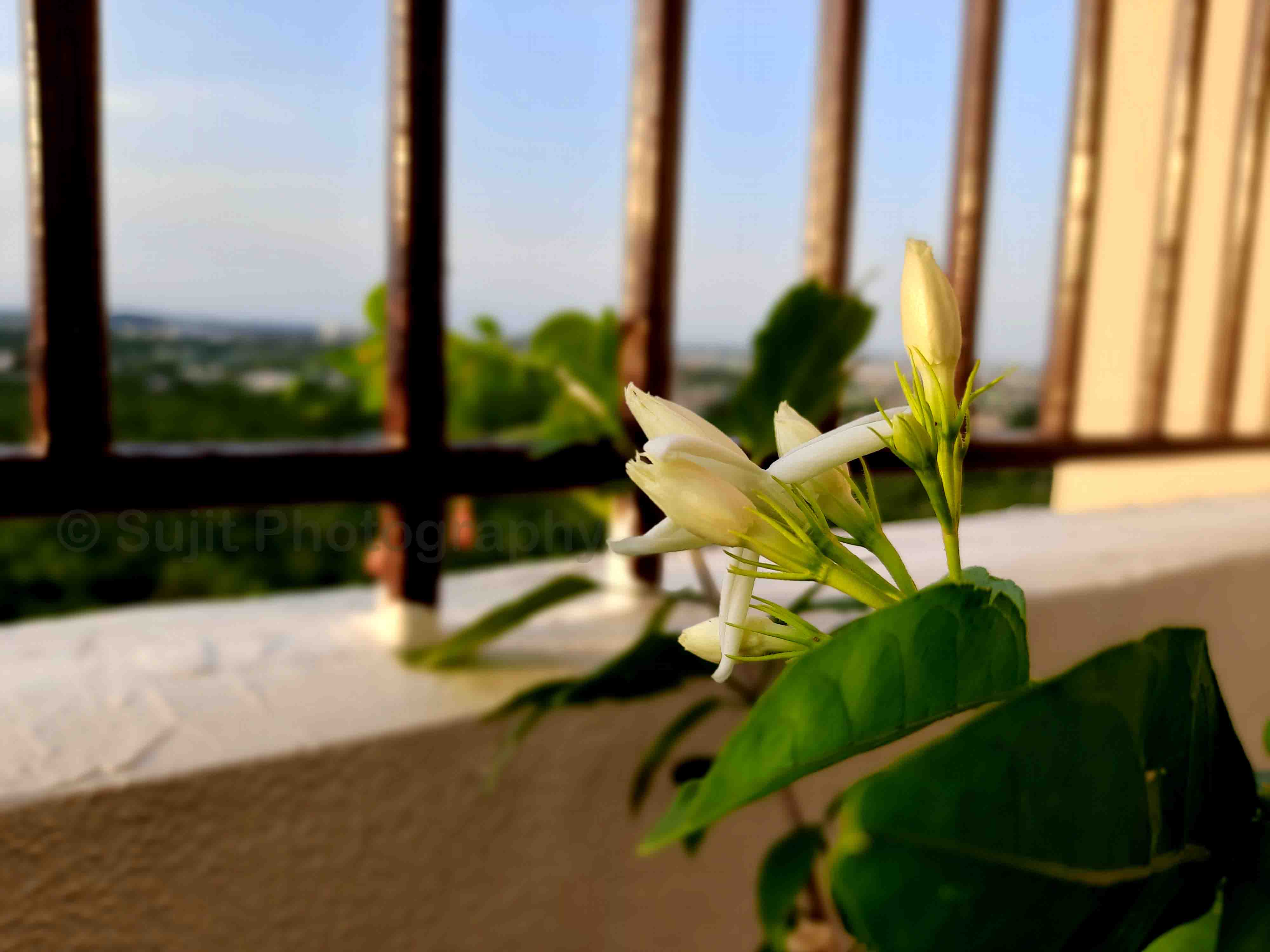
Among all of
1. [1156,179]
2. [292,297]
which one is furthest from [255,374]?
[1156,179]

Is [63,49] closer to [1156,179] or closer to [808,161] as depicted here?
[808,161]

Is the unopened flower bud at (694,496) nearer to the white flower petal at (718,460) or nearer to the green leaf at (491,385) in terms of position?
the white flower petal at (718,460)

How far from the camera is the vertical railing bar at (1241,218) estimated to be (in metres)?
1.57

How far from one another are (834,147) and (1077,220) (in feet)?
1.58

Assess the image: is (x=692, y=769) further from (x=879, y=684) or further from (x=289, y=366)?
(x=289, y=366)

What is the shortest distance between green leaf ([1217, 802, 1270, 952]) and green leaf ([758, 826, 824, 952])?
45 centimetres

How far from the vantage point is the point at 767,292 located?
1.04 meters

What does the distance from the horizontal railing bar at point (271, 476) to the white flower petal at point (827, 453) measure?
564 millimetres

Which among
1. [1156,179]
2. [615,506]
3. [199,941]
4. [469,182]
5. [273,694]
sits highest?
[1156,179]

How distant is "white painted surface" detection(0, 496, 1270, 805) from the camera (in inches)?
25.0

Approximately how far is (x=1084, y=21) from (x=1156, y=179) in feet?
2.95

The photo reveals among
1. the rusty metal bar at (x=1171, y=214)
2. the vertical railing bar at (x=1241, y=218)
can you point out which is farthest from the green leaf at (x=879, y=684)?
→ the vertical railing bar at (x=1241, y=218)

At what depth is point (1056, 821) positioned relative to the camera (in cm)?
16

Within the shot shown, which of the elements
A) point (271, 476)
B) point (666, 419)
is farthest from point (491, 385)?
point (666, 419)
